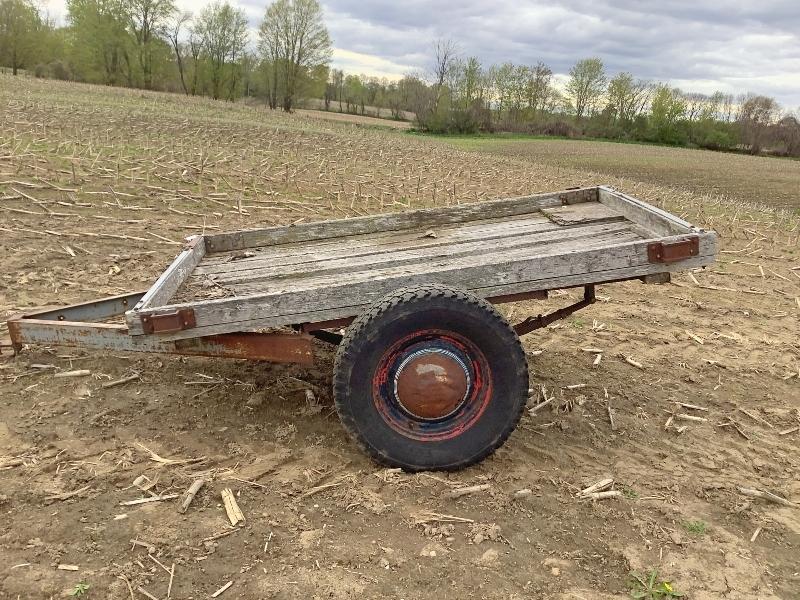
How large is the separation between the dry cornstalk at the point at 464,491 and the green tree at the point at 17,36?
56.2m

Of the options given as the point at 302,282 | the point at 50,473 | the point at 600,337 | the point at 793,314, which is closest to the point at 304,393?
the point at 302,282

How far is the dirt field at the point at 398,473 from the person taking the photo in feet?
8.37

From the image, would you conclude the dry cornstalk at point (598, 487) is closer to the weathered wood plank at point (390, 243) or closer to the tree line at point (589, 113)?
the weathered wood plank at point (390, 243)

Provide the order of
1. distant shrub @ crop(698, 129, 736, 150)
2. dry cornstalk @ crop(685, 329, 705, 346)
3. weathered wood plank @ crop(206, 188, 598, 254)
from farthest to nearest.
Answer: distant shrub @ crop(698, 129, 736, 150) < dry cornstalk @ crop(685, 329, 705, 346) < weathered wood plank @ crop(206, 188, 598, 254)

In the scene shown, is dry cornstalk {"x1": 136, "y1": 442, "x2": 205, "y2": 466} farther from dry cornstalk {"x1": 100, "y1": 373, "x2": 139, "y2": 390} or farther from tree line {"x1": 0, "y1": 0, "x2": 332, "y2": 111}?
tree line {"x1": 0, "y1": 0, "x2": 332, "y2": 111}

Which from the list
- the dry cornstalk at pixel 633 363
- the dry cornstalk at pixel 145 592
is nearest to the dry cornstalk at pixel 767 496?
the dry cornstalk at pixel 633 363

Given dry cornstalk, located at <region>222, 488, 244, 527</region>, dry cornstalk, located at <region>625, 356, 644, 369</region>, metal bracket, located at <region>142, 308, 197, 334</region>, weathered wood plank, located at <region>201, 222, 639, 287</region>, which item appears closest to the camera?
dry cornstalk, located at <region>222, 488, 244, 527</region>

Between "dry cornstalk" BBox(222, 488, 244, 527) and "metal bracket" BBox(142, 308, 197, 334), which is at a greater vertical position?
"metal bracket" BBox(142, 308, 197, 334)

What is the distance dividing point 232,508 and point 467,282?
1.56 m

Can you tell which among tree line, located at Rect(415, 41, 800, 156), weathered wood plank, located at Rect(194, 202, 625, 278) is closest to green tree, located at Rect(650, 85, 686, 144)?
tree line, located at Rect(415, 41, 800, 156)

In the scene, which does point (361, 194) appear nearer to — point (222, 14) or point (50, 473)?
point (50, 473)

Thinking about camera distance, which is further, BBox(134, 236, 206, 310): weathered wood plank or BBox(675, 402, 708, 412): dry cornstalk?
BBox(675, 402, 708, 412): dry cornstalk

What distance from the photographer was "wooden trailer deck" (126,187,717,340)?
3.00 m

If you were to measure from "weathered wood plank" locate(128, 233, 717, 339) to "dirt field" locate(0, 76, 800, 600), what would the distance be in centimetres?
81
